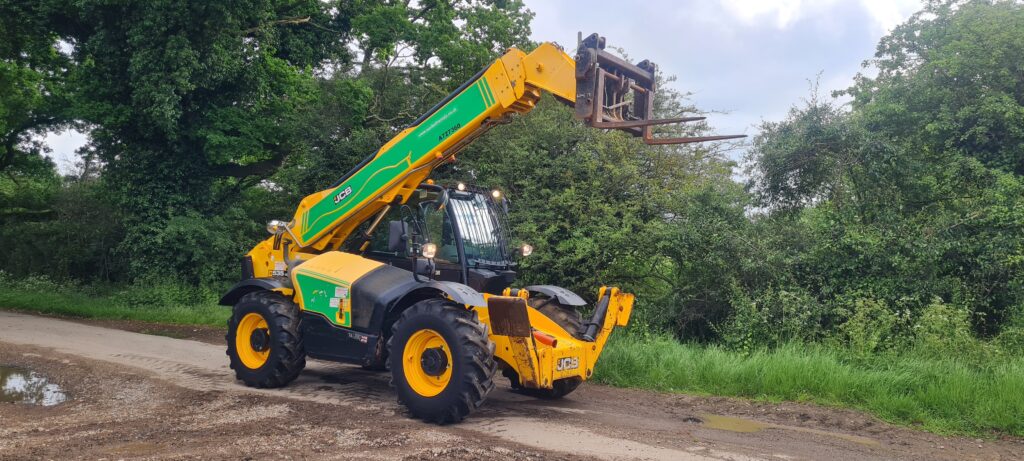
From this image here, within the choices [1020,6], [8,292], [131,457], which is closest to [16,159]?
[8,292]

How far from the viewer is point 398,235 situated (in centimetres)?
762

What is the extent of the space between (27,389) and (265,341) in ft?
8.81

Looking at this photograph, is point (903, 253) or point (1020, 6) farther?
point (1020, 6)

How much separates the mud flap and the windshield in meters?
1.23

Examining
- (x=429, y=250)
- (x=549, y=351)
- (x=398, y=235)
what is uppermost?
(x=398, y=235)

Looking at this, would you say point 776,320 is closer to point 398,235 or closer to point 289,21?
point 398,235

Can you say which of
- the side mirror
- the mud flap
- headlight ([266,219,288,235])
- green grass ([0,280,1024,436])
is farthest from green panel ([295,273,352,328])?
green grass ([0,280,1024,436])

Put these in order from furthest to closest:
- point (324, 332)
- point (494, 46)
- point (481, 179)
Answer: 1. point (494, 46)
2. point (481, 179)
3. point (324, 332)

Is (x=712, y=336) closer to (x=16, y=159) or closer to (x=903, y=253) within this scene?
(x=903, y=253)

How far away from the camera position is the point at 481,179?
1449cm

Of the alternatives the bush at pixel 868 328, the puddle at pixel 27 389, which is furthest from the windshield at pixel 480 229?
the puddle at pixel 27 389

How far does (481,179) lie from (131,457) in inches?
384

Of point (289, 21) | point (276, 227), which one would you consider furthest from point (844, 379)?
point (289, 21)

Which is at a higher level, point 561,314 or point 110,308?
point 561,314
